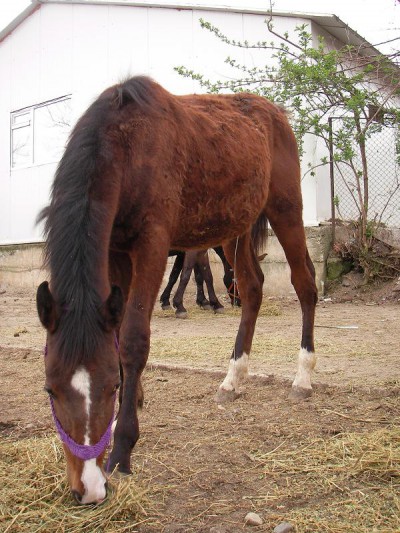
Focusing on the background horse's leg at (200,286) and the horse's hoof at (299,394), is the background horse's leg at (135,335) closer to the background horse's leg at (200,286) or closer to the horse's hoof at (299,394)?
the horse's hoof at (299,394)

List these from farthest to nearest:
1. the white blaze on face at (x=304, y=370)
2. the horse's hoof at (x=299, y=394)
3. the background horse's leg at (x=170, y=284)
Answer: the background horse's leg at (x=170, y=284) → the white blaze on face at (x=304, y=370) → the horse's hoof at (x=299, y=394)

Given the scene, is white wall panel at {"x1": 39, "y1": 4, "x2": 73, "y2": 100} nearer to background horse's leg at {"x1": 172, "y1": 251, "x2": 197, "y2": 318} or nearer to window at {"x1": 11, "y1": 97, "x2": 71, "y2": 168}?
window at {"x1": 11, "y1": 97, "x2": 71, "y2": 168}

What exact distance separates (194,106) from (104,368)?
2468 mm

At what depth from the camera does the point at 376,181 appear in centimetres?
1193

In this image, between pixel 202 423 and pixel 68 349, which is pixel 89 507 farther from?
pixel 202 423

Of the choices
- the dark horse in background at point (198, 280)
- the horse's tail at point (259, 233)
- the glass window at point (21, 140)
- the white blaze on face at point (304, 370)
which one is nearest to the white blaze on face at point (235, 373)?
the white blaze on face at point (304, 370)

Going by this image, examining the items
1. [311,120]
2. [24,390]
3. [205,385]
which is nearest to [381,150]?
[311,120]

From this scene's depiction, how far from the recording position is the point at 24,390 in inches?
185

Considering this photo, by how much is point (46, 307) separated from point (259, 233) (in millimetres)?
3319

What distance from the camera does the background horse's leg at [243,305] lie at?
4367 millimetres

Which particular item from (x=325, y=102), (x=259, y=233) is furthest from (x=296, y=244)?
(x=325, y=102)

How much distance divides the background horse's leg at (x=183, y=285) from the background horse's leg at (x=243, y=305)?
4228 mm

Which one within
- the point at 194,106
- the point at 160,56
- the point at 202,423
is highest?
the point at 160,56

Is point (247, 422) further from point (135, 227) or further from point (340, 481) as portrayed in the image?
point (135, 227)
